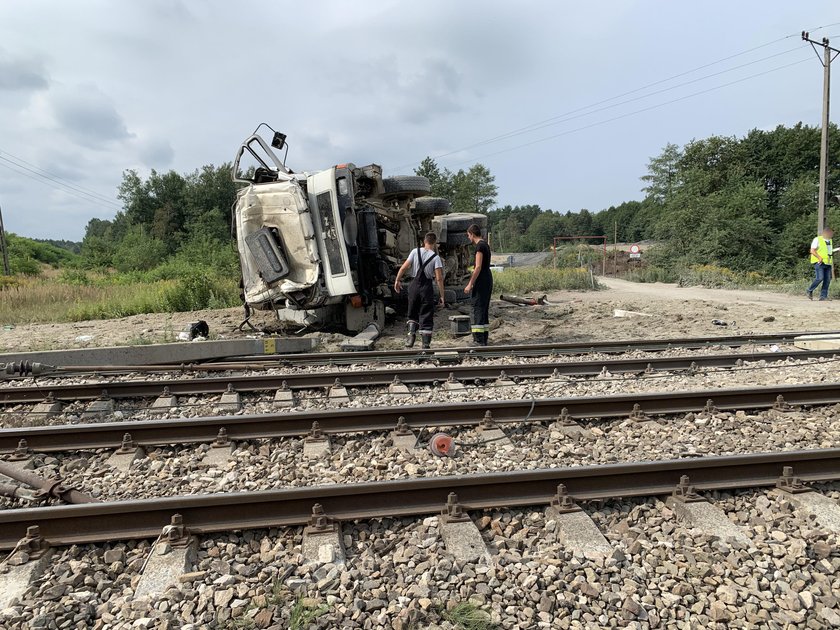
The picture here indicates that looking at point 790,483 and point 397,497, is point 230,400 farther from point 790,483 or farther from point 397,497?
point 790,483

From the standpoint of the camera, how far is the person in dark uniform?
8337 mm

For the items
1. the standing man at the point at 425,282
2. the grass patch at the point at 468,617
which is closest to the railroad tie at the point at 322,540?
the grass patch at the point at 468,617

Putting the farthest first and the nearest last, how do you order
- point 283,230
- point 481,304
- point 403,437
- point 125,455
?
point 283,230 → point 481,304 → point 403,437 → point 125,455

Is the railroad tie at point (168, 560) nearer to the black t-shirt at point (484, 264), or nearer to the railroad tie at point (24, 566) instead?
the railroad tie at point (24, 566)

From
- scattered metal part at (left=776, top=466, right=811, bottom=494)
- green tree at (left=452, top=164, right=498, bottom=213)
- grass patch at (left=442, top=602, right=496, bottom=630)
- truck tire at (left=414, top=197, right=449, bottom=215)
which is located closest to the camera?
grass patch at (left=442, top=602, right=496, bottom=630)

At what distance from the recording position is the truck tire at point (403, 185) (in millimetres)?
10992

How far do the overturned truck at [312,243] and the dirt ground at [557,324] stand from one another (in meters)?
0.74

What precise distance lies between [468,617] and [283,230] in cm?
751

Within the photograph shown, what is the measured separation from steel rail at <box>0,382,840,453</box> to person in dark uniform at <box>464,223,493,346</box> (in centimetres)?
356

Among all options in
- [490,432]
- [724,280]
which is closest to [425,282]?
[490,432]

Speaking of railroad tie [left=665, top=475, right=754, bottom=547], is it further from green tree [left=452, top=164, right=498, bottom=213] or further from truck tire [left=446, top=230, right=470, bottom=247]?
green tree [left=452, top=164, right=498, bottom=213]

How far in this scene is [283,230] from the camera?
8992 mm

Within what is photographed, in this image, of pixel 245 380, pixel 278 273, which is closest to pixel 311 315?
pixel 278 273

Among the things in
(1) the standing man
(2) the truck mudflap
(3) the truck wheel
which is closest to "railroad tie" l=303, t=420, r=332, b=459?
(1) the standing man
